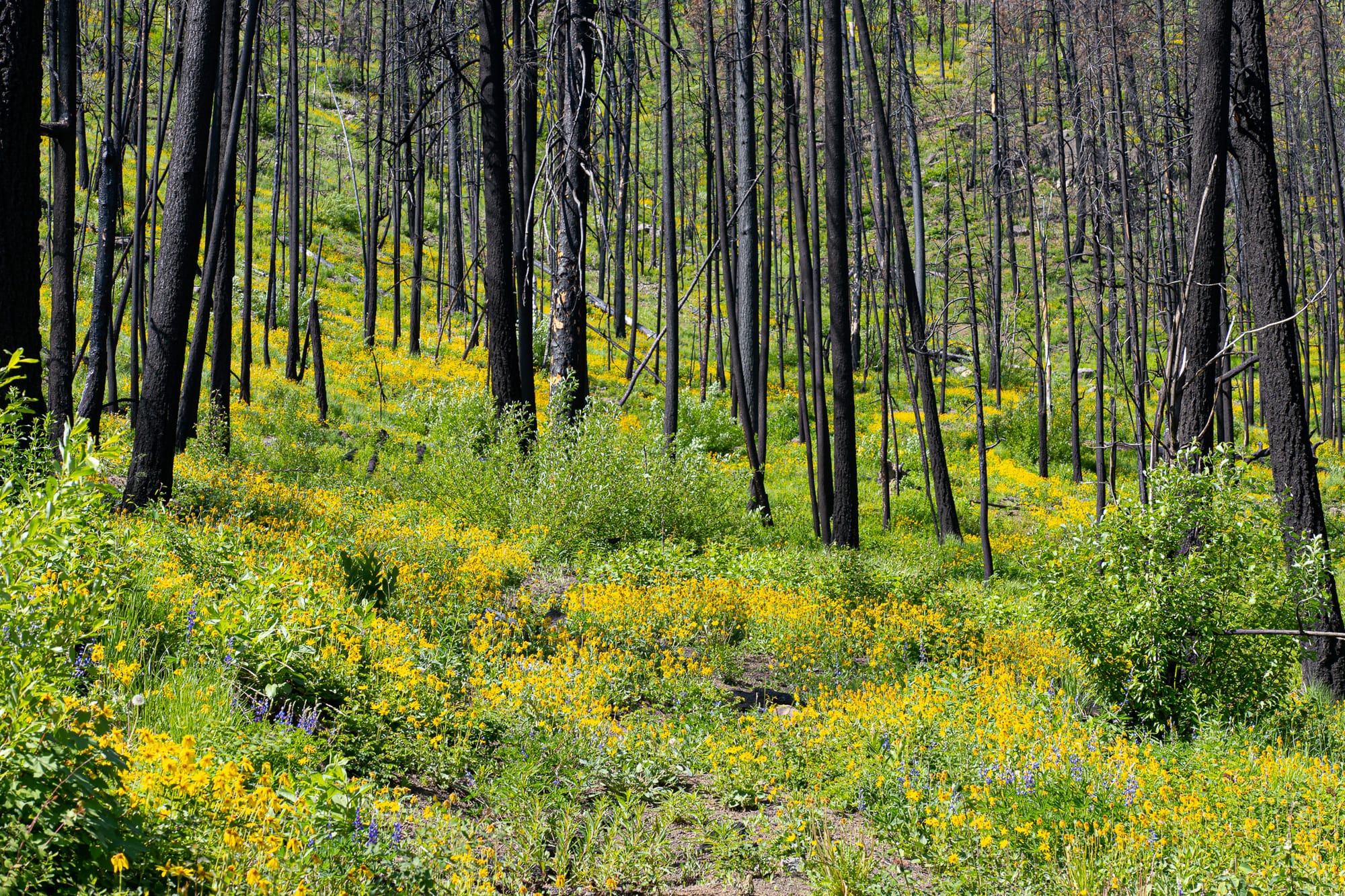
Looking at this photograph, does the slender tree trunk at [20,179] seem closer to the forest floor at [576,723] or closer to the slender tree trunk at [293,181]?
the forest floor at [576,723]

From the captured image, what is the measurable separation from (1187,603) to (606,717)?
403cm

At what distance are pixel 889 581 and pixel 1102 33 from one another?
46.0 ft

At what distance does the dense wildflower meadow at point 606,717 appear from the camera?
2.70m

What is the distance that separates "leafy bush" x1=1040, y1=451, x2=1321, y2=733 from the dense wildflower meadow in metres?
0.02

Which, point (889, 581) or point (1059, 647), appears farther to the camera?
point (889, 581)

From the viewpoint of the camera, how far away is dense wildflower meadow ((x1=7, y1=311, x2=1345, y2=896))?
2.70 metres

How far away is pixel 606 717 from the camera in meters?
5.22

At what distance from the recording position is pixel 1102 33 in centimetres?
1752

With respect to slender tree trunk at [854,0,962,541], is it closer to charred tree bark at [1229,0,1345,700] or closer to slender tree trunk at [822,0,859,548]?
slender tree trunk at [822,0,859,548]

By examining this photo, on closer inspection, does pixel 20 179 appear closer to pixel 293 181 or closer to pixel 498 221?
pixel 498 221

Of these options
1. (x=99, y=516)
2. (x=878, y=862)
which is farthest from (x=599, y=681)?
(x=99, y=516)

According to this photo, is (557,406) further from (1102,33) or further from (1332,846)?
(1102,33)

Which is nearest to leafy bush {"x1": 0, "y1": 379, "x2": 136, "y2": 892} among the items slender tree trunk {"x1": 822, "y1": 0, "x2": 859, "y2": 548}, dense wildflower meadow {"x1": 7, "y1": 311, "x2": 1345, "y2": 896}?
dense wildflower meadow {"x1": 7, "y1": 311, "x2": 1345, "y2": 896}

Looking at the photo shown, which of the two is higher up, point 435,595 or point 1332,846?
point 435,595
